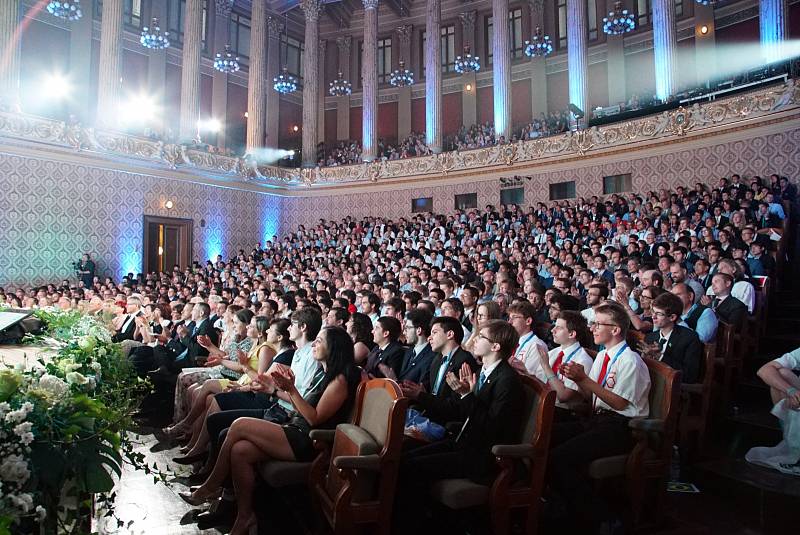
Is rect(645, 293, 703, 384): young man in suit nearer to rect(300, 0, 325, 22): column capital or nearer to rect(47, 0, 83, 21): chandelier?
rect(47, 0, 83, 21): chandelier

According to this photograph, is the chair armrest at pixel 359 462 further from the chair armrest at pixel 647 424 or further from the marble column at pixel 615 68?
the marble column at pixel 615 68

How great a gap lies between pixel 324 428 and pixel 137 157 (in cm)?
1550

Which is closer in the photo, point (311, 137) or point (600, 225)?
point (600, 225)

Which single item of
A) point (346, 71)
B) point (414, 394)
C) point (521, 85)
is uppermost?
point (346, 71)

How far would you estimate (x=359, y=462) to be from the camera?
8.13 ft

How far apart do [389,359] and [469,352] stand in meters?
0.81

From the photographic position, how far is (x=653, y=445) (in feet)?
9.93

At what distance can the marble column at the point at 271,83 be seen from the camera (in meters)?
21.8

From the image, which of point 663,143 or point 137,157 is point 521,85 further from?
point 137,157

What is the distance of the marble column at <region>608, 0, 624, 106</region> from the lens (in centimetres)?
1866

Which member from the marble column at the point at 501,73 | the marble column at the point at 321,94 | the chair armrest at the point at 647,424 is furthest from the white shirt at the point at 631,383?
the marble column at the point at 321,94

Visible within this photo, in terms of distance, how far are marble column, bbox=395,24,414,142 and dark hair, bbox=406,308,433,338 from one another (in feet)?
62.5

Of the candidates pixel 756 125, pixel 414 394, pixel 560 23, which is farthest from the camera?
pixel 560 23

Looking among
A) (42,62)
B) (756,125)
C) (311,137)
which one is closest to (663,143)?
(756,125)
